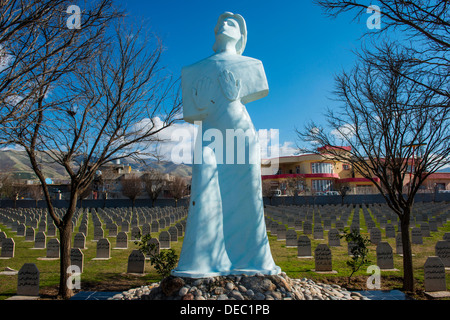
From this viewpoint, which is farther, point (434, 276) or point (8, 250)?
point (8, 250)

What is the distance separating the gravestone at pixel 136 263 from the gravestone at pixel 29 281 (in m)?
2.48

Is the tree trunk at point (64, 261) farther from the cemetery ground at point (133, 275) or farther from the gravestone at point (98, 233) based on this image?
the gravestone at point (98, 233)

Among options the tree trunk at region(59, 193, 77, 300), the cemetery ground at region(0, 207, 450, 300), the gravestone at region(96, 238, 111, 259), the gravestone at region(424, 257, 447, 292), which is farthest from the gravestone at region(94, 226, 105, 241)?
the gravestone at region(424, 257, 447, 292)

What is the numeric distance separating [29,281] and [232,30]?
6.56 meters

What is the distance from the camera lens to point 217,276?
4633 millimetres

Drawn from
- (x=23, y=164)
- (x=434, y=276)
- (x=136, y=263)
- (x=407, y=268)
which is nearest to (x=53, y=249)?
(x=136, y=263)

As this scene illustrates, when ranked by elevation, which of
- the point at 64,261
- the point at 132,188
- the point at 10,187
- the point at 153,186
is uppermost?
the point at 153,186

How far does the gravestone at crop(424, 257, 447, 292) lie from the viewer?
23.1ft

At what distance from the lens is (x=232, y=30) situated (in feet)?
19.2

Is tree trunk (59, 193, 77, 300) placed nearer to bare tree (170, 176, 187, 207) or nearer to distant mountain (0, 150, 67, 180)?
distant mountain (0, 150, 67, 180)

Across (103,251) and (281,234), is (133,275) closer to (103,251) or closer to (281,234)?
(103,251)

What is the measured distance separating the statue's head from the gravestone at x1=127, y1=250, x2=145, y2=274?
5.91 metres

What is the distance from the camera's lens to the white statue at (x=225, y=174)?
4832 millimetres
